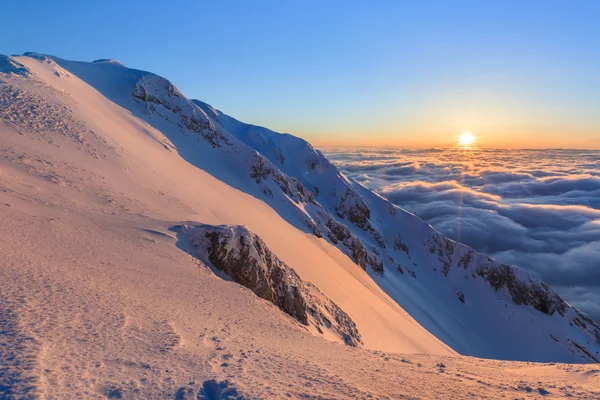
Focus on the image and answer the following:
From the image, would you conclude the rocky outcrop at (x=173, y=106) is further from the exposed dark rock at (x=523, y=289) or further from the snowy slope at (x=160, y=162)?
the exposed dark rock at (x=523, y=289)

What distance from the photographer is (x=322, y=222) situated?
52594 mm

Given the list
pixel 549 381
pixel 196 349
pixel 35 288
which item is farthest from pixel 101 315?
pixel 549 381

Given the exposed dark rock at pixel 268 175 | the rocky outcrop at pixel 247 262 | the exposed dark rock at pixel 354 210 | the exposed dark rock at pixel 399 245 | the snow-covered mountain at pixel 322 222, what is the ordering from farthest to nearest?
the exposed dark rock at pixel 399 245 → the exposed dark rock at pixel 354 210 → the exposed dark rock at pixel 268 175 → the snow-covered mountain at pixel 322 222 → the rocky outcrop at pixel 247 262

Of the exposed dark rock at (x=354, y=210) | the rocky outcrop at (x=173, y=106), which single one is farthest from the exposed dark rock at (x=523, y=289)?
the rocky outcrop at (x=173, y=106)

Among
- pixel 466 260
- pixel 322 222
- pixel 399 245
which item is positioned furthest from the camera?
pixel 466 260

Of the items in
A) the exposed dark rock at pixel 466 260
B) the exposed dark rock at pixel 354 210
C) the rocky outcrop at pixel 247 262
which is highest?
the rocky outcrop at pixel 247 262

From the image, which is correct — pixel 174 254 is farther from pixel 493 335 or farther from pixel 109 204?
pixel 493 335

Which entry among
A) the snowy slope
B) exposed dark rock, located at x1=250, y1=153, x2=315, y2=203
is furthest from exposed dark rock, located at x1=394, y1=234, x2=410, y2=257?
the snowy slope

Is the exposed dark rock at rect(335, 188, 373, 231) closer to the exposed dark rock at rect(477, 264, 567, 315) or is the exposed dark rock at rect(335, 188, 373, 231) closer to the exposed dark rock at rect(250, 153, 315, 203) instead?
the exposed dark rock at rect(250, 153, 315, 203)

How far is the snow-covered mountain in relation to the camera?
25375 mm

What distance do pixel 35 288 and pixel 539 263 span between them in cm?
21462

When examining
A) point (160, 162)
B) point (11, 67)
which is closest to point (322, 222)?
point (160, 162)

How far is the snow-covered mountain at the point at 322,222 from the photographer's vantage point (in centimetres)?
2538

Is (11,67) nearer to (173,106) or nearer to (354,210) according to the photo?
(173,106)
